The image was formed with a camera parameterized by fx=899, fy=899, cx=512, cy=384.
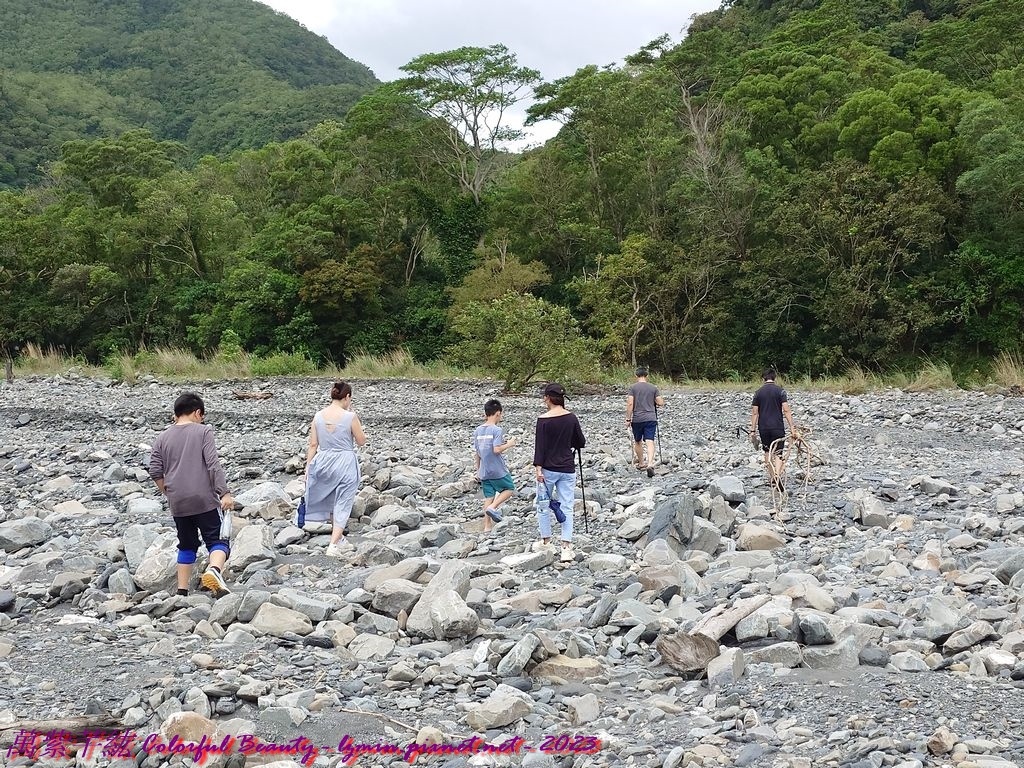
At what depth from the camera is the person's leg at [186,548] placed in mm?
6566

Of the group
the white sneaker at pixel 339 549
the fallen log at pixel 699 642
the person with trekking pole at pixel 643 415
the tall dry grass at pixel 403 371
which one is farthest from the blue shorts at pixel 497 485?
the tall dry grass at pixel 403 371

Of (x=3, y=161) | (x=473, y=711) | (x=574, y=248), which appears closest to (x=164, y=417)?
(x=473, y=711)

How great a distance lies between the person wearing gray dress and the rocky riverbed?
0.38 meters

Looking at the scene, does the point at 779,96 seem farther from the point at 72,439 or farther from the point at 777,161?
the point at 72,439

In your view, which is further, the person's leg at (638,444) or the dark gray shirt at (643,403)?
the person's leg at (638,444)

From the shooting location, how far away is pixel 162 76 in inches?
3546

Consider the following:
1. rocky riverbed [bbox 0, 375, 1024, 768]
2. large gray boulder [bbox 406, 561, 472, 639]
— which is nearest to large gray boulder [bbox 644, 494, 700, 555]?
rocky riverbed [bbox 0, 375, 1024, 768]

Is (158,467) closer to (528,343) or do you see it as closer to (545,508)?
(545,508)

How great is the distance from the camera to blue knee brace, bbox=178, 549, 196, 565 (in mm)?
6600

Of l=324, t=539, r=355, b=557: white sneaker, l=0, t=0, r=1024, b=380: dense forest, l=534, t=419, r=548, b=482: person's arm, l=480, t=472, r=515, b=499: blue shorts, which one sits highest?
l=0, t=0, r=1024, b=380: dense forest

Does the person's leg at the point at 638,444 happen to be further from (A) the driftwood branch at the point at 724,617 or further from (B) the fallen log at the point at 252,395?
(B) the fallen log at the point at 252,395

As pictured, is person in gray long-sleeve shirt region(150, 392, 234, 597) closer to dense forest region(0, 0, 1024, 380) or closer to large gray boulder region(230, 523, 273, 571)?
large gray boulder region(230, 523, 273, 571)

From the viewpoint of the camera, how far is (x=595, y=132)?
37750 mm

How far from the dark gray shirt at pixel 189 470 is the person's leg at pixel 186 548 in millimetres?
89
